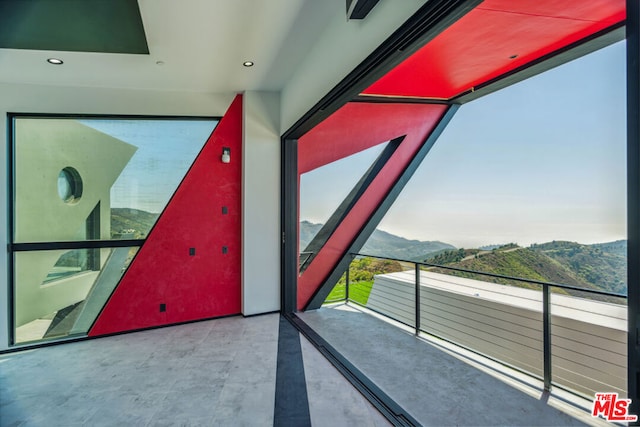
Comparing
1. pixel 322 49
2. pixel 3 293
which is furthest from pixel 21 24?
pixel 3 293

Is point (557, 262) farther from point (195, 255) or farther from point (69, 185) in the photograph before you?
point (69, 185)

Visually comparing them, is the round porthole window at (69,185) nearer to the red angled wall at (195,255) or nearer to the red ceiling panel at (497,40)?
the red angled wall at (195,255)

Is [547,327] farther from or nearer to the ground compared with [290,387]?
farther from the ground

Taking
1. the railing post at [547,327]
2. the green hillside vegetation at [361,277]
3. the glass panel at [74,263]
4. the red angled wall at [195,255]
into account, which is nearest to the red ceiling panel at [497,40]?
the railing post at [547,327]

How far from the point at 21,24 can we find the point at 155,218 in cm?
221

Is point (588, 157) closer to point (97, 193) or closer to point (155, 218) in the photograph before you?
point (155, 218)

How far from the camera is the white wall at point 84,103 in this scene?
3.56 meters

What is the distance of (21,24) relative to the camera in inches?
102

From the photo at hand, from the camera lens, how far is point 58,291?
3.74 m

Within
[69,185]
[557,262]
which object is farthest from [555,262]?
[69,185]

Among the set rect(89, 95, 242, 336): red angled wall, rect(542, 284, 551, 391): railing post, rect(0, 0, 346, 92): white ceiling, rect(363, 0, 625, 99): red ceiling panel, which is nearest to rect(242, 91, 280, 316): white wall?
rect(89, 95, 242, 336): red angled wall

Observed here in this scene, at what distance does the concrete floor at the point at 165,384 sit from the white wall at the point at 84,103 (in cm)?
117

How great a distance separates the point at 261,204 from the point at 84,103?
2415 mm

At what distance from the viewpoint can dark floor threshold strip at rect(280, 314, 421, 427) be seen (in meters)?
2.12
